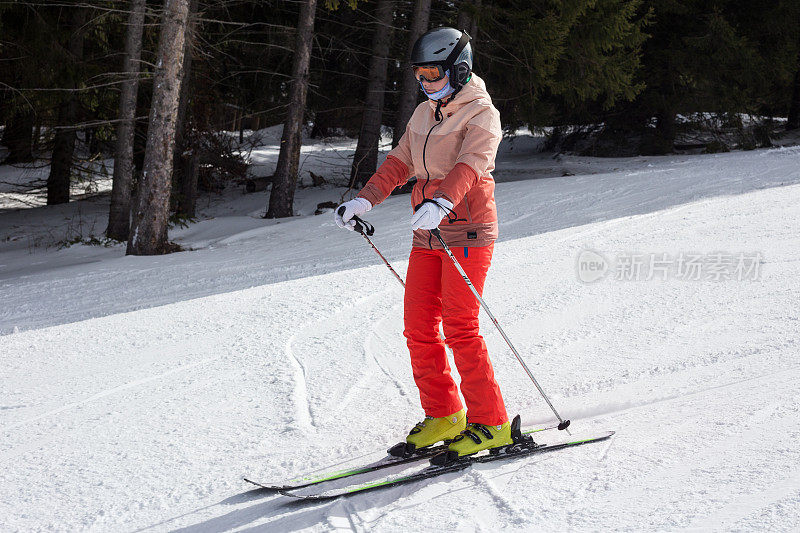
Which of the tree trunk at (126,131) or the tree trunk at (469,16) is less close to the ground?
the tree trunk at (469,16)

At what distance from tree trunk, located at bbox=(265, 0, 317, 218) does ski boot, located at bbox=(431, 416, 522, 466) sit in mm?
10531

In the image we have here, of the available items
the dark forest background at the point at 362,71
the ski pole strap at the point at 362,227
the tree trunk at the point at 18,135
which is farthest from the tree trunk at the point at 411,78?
the ski pole strap at the point at 362,227

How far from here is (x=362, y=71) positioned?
17094 mm

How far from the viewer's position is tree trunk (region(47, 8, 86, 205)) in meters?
13.8

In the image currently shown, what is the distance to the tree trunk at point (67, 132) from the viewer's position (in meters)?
13.8

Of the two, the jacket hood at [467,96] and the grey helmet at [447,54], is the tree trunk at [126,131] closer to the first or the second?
the grey helmet at [447,54]

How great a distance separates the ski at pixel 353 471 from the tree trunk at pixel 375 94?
1176cm

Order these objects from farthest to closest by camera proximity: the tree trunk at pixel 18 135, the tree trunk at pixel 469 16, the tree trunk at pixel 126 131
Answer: the tree trunk at pixel 18 135 < the tree trunk at pixel 469 16 < the tree trunk at pixel 126 131

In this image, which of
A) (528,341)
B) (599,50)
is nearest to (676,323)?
(528,341)

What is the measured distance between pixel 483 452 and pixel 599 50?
1336 centimetres

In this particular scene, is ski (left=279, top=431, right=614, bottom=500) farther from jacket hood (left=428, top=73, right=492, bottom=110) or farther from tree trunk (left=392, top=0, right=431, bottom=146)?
tree trunk (left=392, top=0, right=431, bottom=146)

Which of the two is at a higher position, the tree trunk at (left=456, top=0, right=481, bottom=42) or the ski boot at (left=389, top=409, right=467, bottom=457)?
the tree trunk at (left=456, top=0, right=481, bottom=42)

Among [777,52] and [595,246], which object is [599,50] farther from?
[595,246]

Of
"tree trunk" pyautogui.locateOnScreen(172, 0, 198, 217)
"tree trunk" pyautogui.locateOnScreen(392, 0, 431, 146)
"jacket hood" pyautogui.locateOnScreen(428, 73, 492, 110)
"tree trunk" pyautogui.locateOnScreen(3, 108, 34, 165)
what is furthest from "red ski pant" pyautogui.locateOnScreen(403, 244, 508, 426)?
"tree trunk" pyautogui.locateOnScreen(3, 108, 34, 165)
